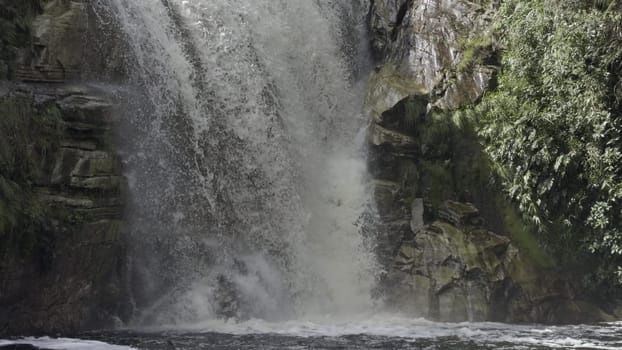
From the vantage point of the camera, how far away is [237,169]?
2048 cm

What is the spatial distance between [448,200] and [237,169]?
665cm

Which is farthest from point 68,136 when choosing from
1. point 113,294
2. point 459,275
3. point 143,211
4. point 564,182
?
point 564,182

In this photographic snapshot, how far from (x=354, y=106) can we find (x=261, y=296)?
929cm

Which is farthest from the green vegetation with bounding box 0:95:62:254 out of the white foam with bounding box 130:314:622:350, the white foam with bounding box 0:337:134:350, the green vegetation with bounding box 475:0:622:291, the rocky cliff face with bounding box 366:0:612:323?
the green vegetation with bounding box 475:0:622:291

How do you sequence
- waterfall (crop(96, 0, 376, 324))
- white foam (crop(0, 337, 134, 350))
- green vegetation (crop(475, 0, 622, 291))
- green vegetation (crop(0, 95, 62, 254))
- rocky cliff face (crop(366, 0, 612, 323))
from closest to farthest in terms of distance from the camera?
white foam (crop(0, 337, 134, 350))
green vegetation (crop(0, 95, 62, 254))
green vegetation (crop(475, 0, 622, 291))
waterfall (crop(96, 0, 376, 324))
rocky cliff face (crop(366, 0, 612, 323))

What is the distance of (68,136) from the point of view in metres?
16.3

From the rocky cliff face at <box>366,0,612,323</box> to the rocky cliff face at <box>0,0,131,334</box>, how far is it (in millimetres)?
8702

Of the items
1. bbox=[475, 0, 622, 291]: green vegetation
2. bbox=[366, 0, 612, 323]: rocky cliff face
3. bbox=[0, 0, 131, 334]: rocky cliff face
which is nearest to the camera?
bbox=[0, 0, 131, 334]: rocky cliff face

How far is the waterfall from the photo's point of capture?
18.1 m

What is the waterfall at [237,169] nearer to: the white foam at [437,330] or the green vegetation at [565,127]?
the white foam at [437,330]

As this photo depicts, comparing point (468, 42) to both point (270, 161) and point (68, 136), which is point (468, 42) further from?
point (68, 136)

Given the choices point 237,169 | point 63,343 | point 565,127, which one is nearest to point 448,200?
point 565,127

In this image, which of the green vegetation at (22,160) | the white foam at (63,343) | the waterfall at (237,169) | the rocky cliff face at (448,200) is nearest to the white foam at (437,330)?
the waterfall at (237,169)

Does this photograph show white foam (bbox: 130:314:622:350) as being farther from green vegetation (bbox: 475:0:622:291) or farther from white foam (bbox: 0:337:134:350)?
white foam (bbox: 0:337:134:350)
